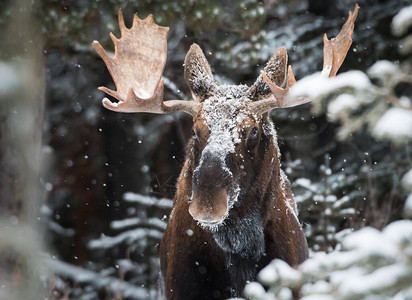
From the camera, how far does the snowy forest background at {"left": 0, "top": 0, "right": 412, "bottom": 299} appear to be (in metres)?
6.70

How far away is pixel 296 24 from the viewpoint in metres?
9.12

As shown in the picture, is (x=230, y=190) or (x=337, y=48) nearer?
(x=230, y=190)

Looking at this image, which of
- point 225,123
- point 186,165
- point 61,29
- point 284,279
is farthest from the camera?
point 61,29

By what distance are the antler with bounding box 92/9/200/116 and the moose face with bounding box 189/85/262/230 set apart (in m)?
0.39

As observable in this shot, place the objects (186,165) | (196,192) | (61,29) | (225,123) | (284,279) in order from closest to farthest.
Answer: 1. (284,279)
2. (196,192)
3. (225,123)
4. (186,165)
5. (61,29)

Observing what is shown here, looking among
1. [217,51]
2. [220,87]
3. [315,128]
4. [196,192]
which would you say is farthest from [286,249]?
[315,128]

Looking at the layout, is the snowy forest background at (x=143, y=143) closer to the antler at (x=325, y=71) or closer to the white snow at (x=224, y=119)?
the antler at (x=325, y=71)

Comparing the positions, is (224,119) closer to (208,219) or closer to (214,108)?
(214,108)

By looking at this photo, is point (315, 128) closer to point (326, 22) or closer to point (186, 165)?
point (326, 22)

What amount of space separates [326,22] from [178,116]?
2817 mm

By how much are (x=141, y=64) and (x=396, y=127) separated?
3602 mm

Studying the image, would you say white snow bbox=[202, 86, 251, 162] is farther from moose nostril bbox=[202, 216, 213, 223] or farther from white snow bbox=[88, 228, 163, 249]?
white snow bbox=[88, 228, 163, 249]

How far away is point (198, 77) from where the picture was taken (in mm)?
4695

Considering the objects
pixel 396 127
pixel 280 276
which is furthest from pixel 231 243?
pixel 396 127
